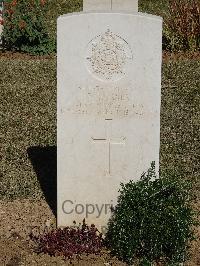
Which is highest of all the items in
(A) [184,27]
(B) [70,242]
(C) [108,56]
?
(A) [184,27]

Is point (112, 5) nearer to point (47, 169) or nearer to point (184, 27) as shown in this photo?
point (47, 169)

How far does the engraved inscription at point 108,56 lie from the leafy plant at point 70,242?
1293 millimetres

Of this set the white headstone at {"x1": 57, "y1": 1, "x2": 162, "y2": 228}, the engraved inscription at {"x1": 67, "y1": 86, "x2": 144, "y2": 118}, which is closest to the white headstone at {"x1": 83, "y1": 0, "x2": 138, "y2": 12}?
the white headstone at {"x1": 57, "y1": 1, "x2": 162, "y2": 228}

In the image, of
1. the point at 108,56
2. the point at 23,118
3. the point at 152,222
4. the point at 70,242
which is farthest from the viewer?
the point at 23,118

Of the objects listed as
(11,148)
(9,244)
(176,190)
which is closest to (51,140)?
(11,148)

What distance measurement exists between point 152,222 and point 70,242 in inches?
31.0

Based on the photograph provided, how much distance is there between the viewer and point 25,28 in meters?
12.2

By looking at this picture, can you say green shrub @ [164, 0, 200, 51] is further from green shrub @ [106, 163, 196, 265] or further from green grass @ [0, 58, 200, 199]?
green shrub @ [106, 163, 196, 265]

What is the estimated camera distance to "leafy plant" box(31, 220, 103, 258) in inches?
193

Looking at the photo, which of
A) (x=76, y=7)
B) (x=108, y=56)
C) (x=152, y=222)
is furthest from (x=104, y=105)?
(x=76, y=7)

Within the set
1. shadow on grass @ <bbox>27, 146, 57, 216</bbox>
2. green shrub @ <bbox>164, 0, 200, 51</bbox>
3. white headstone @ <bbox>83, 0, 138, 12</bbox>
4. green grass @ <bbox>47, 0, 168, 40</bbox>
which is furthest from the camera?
green grass @ <bbox>47, 0, 168, 40</bbox>

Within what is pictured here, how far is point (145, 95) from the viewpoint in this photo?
473 centimetres

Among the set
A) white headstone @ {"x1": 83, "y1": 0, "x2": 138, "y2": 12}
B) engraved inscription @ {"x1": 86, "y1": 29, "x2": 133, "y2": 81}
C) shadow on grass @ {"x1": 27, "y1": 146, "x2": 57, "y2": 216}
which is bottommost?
shadow on grass @ {"x1": 27, "y1": 146, "x2": 57, "y2": 216}

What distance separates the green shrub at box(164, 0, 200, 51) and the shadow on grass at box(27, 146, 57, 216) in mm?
5742
